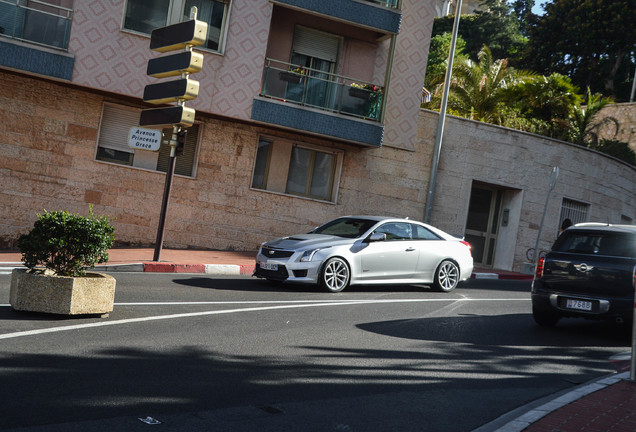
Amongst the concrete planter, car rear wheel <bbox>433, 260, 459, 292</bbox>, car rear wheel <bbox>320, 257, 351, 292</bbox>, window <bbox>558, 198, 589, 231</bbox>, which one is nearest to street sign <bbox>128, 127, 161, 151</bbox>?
car rear wheel <bbox>320, 257, 351, 292</bbox>

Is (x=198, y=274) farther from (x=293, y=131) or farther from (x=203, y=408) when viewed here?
(x=203, y=408)

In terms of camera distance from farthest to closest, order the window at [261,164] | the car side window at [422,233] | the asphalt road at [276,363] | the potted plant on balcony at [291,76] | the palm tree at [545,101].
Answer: the palm tree at [545,101] < the window at [261,164] < the potted plant on balcony at [291,76] < the car side window at [422,233] < the asphalt road at [276,363]

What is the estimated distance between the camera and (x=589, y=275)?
33.0 ft

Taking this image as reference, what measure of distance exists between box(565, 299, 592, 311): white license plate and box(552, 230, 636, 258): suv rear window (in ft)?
2.52

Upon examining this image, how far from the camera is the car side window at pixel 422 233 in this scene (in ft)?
46.8

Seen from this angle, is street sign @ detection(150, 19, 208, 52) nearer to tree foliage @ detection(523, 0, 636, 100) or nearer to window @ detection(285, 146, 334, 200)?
window @ detection(285, 146, 334, 200)

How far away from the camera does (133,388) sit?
5.72m

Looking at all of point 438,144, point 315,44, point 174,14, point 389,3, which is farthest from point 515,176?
point 174,14

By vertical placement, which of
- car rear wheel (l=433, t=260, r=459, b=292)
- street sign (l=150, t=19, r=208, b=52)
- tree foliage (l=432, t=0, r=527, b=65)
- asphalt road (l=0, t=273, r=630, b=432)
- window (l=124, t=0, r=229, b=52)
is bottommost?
asphalt road (l=0, t=273, r=630, b=432)

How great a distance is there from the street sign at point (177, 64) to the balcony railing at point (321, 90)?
5431 mm

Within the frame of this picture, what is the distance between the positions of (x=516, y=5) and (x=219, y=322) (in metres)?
74.3

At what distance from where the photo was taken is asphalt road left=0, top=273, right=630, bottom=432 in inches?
208

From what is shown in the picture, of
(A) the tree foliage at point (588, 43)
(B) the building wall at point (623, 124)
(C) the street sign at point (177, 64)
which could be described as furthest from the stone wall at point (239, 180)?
(A) the tree foliage at point (588, 43)

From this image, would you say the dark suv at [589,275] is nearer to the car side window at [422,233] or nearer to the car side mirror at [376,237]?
the car side mirror at [376,237]
